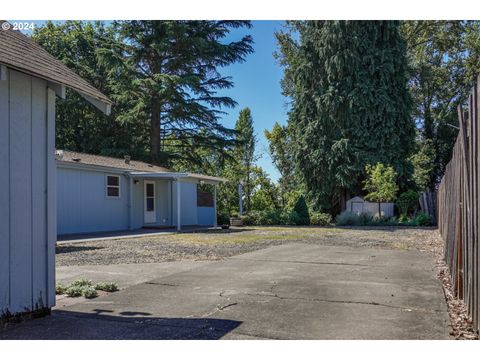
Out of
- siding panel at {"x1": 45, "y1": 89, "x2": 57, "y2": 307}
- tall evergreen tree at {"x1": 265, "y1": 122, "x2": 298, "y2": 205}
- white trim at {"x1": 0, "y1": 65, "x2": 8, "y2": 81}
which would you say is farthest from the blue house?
white trim at {"x1": 0, "y1": 65, "x2": 8, "y2": 81}

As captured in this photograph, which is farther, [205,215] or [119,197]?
[205,215]

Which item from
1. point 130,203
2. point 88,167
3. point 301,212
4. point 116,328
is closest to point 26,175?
point 116,328

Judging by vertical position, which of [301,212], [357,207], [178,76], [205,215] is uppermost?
[178,76]

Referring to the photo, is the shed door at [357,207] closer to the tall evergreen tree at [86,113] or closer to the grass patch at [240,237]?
the grass patch at [240,237]

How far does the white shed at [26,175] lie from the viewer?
4270mm

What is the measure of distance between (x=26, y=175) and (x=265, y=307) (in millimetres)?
2779

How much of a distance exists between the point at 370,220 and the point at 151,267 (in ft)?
52.9

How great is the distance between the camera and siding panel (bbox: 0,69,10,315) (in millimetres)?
4219

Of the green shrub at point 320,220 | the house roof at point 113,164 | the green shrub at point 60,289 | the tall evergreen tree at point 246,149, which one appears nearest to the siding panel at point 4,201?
the green shrub at point 60,289

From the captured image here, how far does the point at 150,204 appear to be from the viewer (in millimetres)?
20891

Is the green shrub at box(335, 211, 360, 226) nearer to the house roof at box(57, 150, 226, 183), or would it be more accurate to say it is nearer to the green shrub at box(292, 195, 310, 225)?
the green shrub at box(292, 195, 310, 225)

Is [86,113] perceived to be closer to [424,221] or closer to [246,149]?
[246,149]

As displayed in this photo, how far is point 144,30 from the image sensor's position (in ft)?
93.3

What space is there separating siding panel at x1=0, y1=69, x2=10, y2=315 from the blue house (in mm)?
11717
